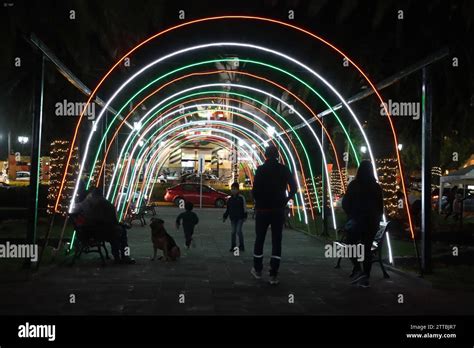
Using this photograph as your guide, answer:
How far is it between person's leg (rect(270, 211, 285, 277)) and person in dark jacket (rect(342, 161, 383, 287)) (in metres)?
1.08

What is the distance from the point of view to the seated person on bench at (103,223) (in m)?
13.4

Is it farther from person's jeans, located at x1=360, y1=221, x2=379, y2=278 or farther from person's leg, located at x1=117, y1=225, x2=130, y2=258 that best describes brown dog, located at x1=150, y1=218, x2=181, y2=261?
person's jeans, located at x1=360, y1=221, x2=379, y2=278

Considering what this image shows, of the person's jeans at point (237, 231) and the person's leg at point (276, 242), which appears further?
the person's jeans at point (237, 231)

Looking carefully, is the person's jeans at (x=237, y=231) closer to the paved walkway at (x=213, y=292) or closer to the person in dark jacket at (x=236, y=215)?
the person in dark jacket at (x=236, y=215)

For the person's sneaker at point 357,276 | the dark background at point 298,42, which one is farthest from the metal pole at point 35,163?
the person's sneaker at point 357,276

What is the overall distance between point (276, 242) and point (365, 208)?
1.46 meters

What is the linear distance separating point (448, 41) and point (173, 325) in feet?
28.0

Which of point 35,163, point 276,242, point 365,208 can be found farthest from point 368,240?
point 35,163

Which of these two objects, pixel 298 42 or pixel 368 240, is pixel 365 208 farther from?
pixel 298 42

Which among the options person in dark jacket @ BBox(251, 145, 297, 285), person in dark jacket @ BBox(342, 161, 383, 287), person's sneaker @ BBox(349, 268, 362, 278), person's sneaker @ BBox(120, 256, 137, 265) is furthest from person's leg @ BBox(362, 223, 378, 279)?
person's sneaker @ BBox(120, 256, 137, 265)

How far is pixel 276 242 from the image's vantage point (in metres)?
11.0

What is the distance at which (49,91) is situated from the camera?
59.5ft

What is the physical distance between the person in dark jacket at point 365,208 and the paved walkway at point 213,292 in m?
0.70

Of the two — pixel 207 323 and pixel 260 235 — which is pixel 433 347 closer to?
pixel 207 323
